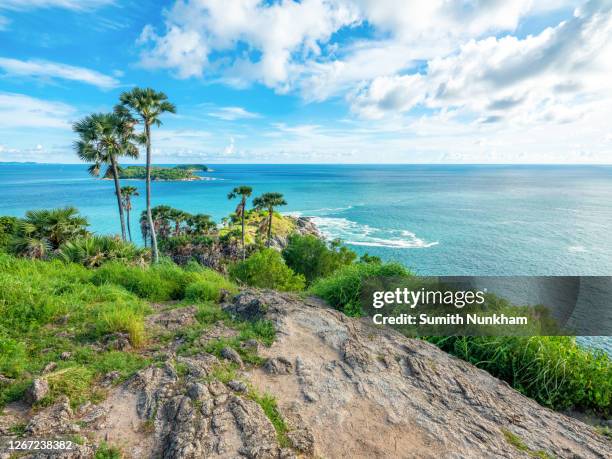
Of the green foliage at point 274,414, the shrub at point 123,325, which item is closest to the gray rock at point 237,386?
the green foliage at point 274,414

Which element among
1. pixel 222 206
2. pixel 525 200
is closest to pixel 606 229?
pixel 525 200

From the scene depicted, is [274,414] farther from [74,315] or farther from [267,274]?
[267,274]

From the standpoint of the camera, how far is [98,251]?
12.4m

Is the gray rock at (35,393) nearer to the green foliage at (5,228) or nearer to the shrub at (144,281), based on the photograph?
the shrub at (144,281)

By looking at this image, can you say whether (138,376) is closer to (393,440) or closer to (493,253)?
(393,440)

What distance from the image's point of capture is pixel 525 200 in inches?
4003

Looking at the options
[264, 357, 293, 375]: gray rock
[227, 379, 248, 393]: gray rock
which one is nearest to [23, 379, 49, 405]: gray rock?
[227, 379, 248, 393]: gray rock

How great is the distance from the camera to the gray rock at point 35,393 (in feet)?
13.9

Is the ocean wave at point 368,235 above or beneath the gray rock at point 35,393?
beneath

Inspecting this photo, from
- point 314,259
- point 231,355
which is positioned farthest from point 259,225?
point 231,355

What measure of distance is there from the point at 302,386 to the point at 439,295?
5.17 metres

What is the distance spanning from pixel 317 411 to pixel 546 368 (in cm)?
523

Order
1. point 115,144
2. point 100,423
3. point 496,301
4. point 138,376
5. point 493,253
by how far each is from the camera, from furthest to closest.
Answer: point 493,253 < point 115,144 < point 496,301 < point 138,376 < point 100,423

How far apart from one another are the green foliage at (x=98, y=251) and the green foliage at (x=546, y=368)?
12.1 meters
